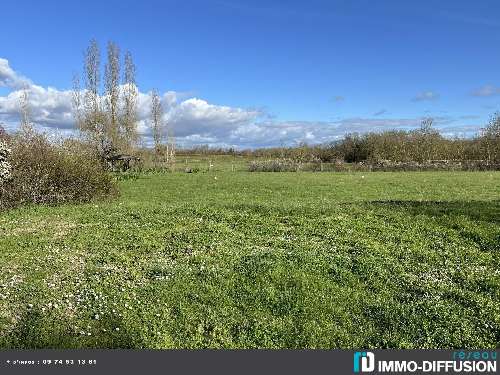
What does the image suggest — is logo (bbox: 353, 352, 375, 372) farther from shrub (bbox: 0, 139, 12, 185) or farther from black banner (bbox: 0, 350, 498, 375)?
shrub (bbox: 0, 139, 12, 185)

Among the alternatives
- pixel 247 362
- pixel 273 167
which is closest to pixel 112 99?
pixel 273 167

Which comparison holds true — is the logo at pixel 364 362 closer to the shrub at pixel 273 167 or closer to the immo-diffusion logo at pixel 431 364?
the immo-diffusion logo at pixel 431 364

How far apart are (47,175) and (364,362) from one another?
14709 mm

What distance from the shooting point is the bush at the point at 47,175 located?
16016 millimetres

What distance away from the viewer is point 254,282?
23.6 feet

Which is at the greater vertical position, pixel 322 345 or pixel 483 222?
pixel 483 222

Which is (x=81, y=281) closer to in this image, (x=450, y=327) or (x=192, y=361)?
(x=192, y=361)

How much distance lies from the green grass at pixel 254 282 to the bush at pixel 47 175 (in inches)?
189

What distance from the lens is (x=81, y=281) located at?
7340 millimetres

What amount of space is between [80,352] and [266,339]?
7.09 ft

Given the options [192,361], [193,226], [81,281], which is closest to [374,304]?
[192,361]

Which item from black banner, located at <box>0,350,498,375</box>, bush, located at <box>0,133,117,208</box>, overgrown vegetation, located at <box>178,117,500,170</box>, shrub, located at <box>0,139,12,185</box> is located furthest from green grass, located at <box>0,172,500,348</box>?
overgrown vegetation, located at <box>178,117,500,170</box>

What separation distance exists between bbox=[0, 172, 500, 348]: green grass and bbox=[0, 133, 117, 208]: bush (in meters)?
4.80

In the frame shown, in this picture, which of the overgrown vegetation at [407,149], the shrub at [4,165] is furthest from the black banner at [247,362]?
the overgrown vegetation at [407,149]
